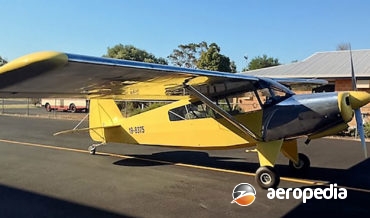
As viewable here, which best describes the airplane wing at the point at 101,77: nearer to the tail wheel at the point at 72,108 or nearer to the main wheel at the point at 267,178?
the main wheel at the point at 267,178

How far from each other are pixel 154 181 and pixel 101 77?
2587 millimetres

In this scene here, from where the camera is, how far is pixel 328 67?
20.8 metres

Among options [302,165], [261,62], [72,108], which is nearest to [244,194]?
[302,165]

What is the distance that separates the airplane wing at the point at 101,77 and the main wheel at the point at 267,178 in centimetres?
189

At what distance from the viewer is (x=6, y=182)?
7883 millimetres

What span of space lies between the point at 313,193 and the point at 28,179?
5.71m

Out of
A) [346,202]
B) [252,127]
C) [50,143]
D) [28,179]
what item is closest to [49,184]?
[28,179]

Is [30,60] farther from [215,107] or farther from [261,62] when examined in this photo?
[261,62]

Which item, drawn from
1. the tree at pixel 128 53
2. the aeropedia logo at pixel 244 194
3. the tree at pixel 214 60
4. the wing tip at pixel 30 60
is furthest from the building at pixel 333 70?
the tree at pixel 128 53

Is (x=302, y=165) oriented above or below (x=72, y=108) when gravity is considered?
below

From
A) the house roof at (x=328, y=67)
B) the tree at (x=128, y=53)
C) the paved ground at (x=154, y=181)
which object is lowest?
the paved ground at (x=154, y=181)

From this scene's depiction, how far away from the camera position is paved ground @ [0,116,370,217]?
6020 millimetres

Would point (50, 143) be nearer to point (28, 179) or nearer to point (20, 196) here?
point (28, 179)

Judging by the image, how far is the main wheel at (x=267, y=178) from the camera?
7184mm
